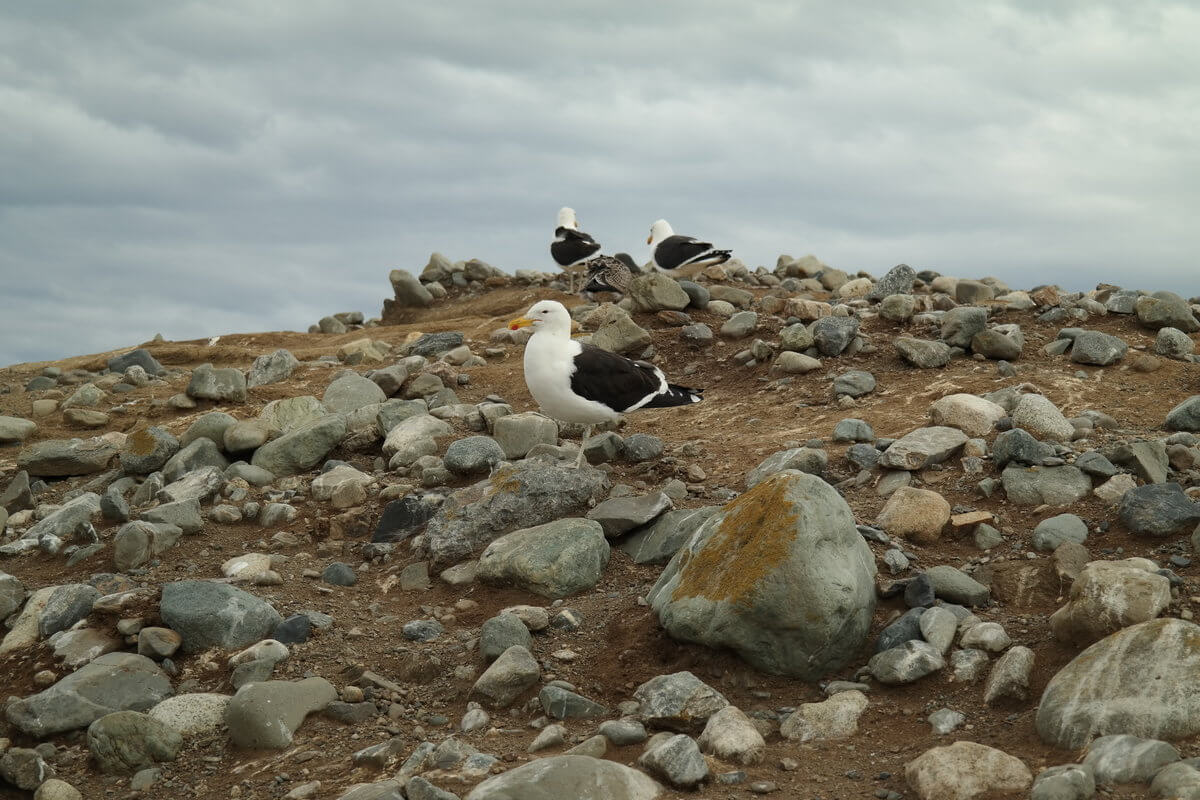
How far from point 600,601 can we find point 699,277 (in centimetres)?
1222

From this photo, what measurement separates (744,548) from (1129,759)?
2.02 m

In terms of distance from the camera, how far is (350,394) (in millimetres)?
11570

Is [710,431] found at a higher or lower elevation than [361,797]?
higher

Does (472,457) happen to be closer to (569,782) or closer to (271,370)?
(569,782)

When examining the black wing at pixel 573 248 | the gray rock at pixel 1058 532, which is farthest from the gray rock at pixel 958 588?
the black wing at pixel 573 248

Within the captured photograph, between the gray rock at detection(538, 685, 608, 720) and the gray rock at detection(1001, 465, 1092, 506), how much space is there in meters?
3.57

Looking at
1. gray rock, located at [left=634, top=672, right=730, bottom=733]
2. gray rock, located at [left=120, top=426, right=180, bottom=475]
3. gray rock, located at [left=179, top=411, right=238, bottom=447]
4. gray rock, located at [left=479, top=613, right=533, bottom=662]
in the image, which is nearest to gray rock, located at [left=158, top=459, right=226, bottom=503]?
gray rock, located at [left=179, top=411, right=238, bottom=447]

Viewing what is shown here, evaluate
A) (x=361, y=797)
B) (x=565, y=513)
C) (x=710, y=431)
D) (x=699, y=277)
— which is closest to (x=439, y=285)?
(x=699, y=277)

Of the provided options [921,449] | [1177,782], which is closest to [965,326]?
[921,449]

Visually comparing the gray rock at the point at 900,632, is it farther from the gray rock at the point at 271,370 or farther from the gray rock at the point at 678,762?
the gray rock at the point at 271,370

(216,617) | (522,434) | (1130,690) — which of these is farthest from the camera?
(522,434)

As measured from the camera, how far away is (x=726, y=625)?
551 centimetres

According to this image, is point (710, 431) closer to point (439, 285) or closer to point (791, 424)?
point (791, 424)

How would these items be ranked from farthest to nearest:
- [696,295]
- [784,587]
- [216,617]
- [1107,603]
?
1. [696,295]
2. [216,617]
3. [784,587]
4. [1107,603]
